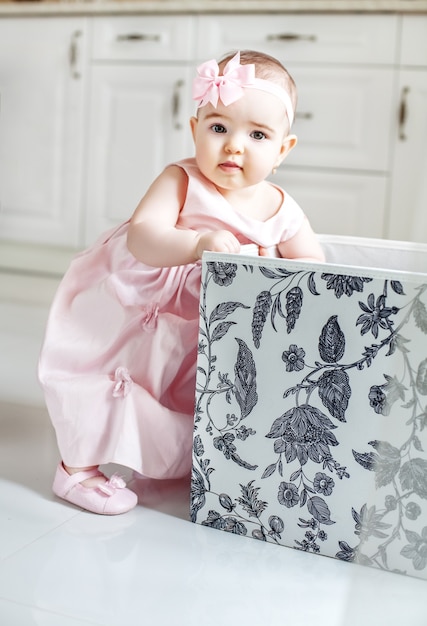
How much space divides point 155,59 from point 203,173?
1.63 metres

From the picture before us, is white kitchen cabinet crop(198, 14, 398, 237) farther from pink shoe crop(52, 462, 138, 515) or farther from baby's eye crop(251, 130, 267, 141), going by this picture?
pink shoe crop(52, 462, 138, 515)

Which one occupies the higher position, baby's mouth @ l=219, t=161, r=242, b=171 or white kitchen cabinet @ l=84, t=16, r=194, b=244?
white kitchen cabinet @ l=84, t=16, r=194, b=244

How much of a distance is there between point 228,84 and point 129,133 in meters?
1.66

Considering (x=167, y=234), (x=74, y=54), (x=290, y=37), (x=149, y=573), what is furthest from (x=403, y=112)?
(x=149, y=573)

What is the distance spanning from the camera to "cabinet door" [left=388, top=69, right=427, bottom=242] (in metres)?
2.28

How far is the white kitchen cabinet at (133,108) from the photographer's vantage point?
2.56 m

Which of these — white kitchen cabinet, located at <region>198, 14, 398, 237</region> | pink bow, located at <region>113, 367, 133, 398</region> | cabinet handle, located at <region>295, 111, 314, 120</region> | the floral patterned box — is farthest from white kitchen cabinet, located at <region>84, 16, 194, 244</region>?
the floral patterned box

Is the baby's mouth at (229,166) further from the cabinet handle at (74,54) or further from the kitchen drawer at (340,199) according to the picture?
→ the cabinet handle at (74,54)

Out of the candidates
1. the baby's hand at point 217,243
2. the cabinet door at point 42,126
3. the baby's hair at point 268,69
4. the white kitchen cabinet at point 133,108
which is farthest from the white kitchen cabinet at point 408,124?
the baby's hand at point 217,243

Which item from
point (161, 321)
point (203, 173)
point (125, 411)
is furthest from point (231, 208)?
point (125, 411)

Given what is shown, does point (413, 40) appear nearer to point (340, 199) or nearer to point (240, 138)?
point (340, 199)

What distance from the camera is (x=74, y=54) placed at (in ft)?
8.91

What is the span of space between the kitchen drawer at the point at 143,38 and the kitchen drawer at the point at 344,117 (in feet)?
1.24

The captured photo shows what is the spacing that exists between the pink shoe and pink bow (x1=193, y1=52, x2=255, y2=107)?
1.63ft
